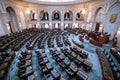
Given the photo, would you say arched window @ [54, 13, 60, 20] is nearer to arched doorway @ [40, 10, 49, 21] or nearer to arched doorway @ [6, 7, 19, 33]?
arched doorway @ [40, 10, 49, 21]

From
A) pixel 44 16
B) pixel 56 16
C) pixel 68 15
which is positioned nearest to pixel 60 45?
pixel 56 16

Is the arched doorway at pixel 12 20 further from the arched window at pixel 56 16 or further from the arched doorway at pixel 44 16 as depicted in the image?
the arched window at pixel 56 16

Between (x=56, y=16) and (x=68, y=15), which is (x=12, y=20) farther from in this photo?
(x=68, y=15)

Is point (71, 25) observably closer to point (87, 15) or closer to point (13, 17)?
point (87, 15)

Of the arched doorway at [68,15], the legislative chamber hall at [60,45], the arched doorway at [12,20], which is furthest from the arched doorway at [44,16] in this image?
the arched doorway at [12,20]

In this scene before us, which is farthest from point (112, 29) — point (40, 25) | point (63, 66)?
point (40, 25)

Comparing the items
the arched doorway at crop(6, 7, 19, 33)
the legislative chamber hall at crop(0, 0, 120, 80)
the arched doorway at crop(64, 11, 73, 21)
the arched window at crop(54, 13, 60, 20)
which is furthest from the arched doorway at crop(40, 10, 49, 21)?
the arched doorway at crop(6, 7, 19, 33)

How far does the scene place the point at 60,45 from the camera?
35.3ft

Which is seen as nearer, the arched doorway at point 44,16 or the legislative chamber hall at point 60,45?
the legislative chamber hall at point 60,45

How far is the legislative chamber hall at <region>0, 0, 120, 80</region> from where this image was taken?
5.38 metres

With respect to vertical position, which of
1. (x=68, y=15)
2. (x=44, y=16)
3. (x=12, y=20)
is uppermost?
(x=68, y=15)

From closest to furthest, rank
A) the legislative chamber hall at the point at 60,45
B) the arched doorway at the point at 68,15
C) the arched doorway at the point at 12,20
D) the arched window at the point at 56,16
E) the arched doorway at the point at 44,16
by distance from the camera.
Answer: the legislative chamber hall at the point at 60,45 < the arched doorway at the point at 12,20 < the arched doorway at the point at 44,16 < the arched doorway at the point at 68,15 < the arched window at the point at 56,16

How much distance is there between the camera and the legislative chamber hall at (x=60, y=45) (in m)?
5.38

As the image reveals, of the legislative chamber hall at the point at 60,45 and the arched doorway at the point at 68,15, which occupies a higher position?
the arched doorway at the point at 68,15
